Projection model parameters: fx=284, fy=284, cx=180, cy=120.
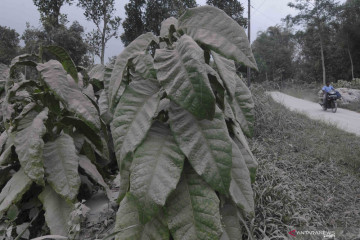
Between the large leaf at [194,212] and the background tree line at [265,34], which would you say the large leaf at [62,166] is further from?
the background tree line at [265,34]

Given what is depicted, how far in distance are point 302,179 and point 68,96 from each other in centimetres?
252

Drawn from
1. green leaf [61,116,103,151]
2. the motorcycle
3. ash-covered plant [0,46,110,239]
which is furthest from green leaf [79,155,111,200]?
the motorcycle

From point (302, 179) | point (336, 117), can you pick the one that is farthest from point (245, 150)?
point (336, 117)

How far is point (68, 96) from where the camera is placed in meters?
1.30

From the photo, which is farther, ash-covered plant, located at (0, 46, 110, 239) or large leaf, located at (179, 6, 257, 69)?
ash-covered plant, located at (0, 46, 110, 239)

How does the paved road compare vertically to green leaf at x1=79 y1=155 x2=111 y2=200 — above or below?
below

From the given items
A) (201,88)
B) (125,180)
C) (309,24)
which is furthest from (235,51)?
(309,24)

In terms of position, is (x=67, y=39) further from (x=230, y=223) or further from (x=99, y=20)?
(x=230, y=223)

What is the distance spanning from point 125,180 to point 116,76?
15.7 inches

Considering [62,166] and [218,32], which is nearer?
[218,32]

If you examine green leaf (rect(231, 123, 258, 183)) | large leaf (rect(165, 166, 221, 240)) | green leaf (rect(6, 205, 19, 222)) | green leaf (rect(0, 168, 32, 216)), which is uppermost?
green leaf (rect(231, 123, 258, 183))

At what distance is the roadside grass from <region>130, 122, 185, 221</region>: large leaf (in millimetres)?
657

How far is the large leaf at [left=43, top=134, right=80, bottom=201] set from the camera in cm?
124

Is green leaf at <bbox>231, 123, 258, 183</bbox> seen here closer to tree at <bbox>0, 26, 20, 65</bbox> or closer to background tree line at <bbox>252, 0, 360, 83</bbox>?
background tree line at <bbox>252, 0, 360, 83</bbox>
